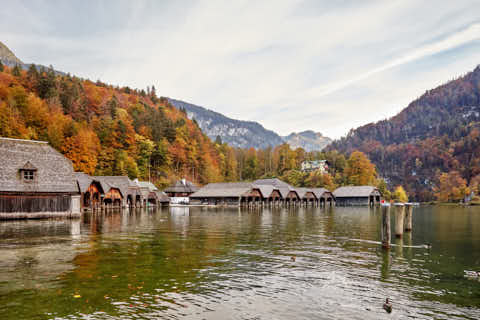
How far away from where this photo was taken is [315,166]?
Answer: 537ft

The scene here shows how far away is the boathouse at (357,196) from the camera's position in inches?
4707

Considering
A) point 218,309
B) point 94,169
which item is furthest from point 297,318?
point 94,169

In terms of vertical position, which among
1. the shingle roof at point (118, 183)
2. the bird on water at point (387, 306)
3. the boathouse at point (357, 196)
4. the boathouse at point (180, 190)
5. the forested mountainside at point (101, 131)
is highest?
the forested mountainside at point (101, 131)

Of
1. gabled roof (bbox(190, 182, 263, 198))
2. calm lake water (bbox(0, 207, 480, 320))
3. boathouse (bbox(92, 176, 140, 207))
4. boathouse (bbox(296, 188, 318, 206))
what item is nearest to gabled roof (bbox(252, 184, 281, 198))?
gabled roof (bbox(190, 182, 263, 198))

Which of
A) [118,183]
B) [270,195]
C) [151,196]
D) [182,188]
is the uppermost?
[118,183]

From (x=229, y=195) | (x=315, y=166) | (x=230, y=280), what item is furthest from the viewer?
(x=315, y=166)

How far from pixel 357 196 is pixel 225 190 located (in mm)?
48232

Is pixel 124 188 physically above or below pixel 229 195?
above

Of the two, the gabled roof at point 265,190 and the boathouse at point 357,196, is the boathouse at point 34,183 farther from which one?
the boathouse at point 357,196

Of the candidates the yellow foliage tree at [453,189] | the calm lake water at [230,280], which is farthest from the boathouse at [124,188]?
the yellow foliage tree at [453,189]

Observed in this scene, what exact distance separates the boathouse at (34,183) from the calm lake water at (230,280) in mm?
18923

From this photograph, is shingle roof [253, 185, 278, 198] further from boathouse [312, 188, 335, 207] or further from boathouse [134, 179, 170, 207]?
boathouse [134, 179, 170, 207]

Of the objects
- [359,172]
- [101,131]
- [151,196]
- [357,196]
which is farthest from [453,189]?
[101,131]

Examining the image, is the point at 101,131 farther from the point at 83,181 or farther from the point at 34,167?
the point at 34,167
